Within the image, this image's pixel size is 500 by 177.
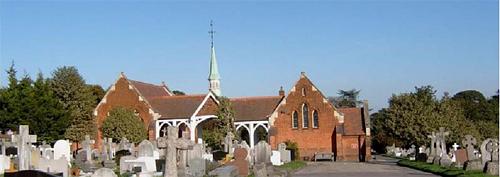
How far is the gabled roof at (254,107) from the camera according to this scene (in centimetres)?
7067

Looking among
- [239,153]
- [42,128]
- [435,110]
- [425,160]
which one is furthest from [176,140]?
[42,128]

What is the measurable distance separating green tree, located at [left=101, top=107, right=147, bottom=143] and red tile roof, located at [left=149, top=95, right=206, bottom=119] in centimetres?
298

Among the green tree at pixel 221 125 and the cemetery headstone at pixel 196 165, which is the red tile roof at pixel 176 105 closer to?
the green tree at pixel 221 125

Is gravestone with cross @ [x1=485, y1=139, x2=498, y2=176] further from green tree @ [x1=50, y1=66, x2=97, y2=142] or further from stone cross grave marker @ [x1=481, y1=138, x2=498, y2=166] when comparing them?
green tree @ [x1=50, y1=66, x2=97, y2=142]

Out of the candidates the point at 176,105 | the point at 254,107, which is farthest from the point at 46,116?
the point at 254,107

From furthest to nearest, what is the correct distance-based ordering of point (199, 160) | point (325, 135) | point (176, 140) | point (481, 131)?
point (481, 131) < point (325, 135) < point (199, 160) < point (176, 140)

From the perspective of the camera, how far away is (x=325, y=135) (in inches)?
2694

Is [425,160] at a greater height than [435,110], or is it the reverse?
[435,110]

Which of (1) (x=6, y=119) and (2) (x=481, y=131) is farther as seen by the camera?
(2) (x=481, y=131)

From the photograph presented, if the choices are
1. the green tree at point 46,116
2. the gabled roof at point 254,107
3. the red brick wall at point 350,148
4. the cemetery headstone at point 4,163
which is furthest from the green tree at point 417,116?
the cemetery headstone at point 4,163

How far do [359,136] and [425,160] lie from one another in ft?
65.1

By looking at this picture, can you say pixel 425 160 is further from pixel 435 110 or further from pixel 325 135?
pixel 325 135

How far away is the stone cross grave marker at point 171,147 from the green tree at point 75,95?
52.5m

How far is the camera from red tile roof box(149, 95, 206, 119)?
235 ft
